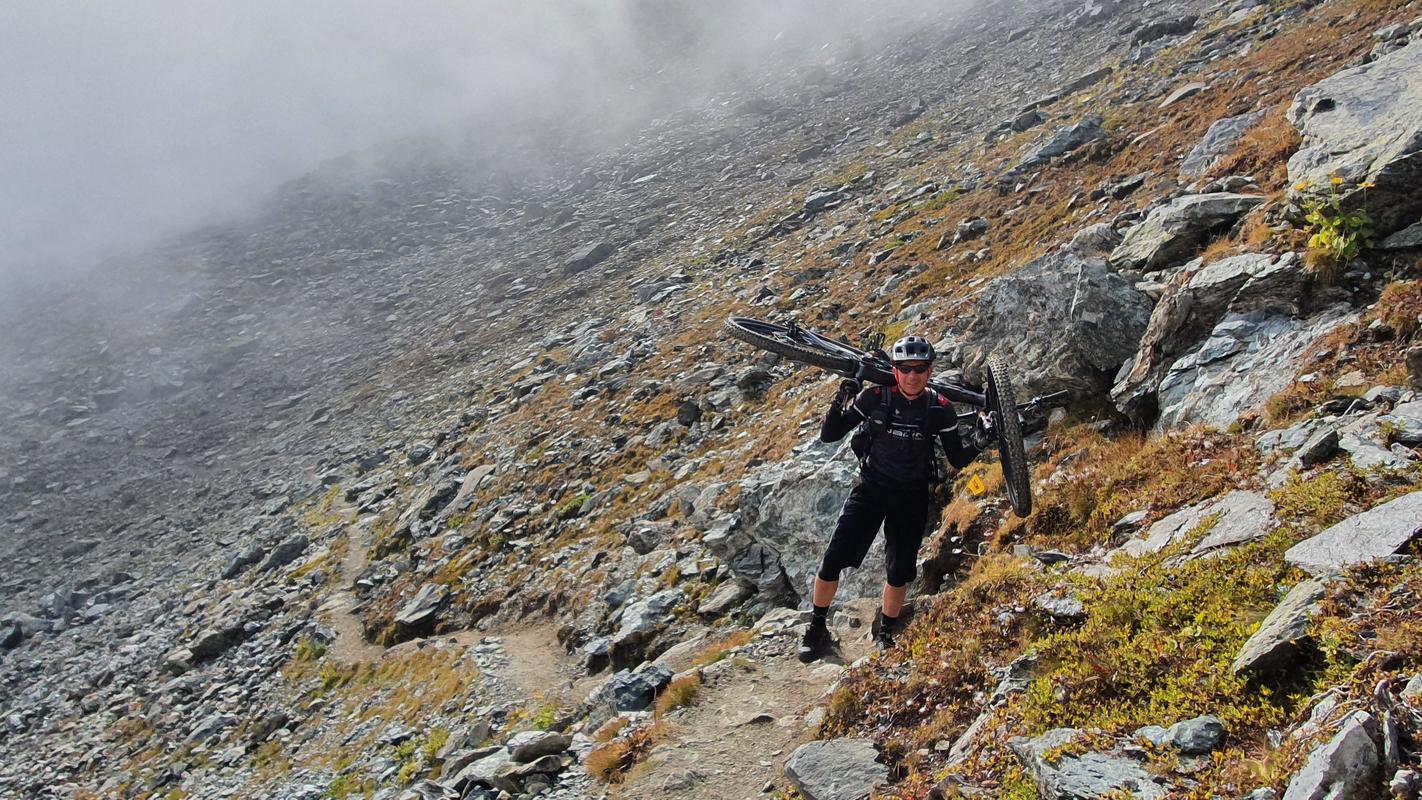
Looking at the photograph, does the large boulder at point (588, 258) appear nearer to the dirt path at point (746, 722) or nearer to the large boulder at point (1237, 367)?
the dirt path at point (746, 722)

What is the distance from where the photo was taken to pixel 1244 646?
497cm

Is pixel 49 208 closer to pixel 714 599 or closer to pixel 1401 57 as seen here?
pixel 714 599

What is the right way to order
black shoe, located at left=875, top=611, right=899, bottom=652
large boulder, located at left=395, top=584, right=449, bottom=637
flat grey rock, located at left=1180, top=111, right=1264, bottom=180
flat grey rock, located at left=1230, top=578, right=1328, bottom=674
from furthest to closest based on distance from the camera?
large boulder, located at left=395, top=584, right=449, bottom=637
flat grey rock, located at left=1180, top=111, right=1264, bottom=180
black shoe, located at left=875, top=611, right=899, bottom=652
flat grey rock, located at left=1230, top=578, right=1328, bottom=674

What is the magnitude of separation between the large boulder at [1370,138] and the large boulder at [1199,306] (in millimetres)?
916

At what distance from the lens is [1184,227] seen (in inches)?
436

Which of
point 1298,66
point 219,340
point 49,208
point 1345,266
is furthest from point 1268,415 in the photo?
point 49,208

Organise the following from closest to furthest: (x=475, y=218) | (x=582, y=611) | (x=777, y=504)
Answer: (x=777, y=504) < (x=582, y=611) < (x=475, y=218)

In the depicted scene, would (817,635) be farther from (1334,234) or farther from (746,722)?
(1334,234)

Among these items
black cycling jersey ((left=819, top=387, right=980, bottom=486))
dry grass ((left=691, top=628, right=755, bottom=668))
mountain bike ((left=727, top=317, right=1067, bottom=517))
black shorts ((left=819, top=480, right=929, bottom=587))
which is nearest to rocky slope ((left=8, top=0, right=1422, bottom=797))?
dry grass ((left=691, top=628, right=755, bottom=668))

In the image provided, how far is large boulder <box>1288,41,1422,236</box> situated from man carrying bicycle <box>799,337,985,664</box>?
16.5ft

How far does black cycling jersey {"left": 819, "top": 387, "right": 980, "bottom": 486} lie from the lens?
8.04m

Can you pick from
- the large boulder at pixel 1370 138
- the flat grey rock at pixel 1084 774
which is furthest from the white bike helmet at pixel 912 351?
the large boulder at pixel 1370 138

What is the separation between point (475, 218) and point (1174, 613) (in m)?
61.5

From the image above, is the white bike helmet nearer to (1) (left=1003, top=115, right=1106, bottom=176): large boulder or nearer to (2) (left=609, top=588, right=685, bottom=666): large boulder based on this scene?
(2) (left=609, top=588, right=685, bottom=666): large boulder
